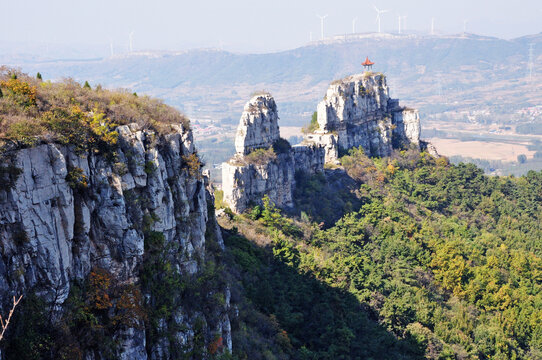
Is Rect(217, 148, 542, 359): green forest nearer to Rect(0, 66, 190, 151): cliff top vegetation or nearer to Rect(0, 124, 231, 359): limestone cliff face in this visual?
Rect(0, 124, 231, 359): limestone cliff face

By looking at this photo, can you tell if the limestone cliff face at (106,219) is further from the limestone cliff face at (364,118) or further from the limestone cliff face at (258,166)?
the limestone cliff face at (364,118)

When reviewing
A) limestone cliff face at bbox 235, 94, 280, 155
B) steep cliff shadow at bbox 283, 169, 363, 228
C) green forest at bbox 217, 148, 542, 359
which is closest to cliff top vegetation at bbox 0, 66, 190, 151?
green forest at bbox 217, 148, 542, 359

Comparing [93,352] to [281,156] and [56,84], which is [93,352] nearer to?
[56,84]

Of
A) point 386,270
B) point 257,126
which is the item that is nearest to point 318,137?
point 257,126

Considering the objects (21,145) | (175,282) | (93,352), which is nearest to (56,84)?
(21,145)

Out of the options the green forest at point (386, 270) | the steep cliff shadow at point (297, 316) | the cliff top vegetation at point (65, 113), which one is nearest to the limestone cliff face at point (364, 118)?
the green forest at point (386, 270)

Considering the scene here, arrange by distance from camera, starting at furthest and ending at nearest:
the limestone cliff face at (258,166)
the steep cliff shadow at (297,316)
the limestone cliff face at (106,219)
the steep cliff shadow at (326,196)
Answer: the steep cliff shadow at (326,196) < the limestone cliff face at (258,166) < the steep cliff shadow at (297,316) < the limestone cliff face at (106,219)
